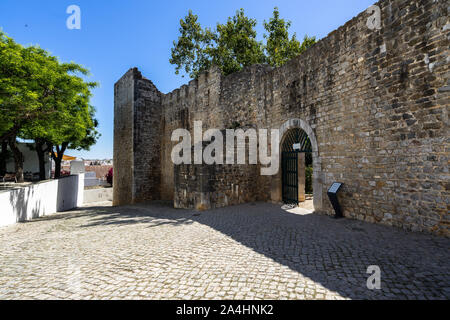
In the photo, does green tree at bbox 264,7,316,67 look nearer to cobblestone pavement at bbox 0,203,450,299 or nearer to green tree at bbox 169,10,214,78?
green tree at bbox 169,10,214,78

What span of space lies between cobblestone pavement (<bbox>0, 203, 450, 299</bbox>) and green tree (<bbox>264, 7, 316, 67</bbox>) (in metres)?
15.2

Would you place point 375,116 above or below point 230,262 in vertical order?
above

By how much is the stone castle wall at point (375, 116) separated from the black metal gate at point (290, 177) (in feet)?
1.08

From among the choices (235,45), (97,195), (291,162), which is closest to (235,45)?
(235,45)

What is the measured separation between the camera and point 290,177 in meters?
8.26

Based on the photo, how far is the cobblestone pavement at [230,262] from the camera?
2.48m

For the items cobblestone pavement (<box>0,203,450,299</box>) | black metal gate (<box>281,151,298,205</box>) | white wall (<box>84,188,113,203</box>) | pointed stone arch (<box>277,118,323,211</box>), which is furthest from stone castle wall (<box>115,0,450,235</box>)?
white wall (<box>84,188,113,203</box>)

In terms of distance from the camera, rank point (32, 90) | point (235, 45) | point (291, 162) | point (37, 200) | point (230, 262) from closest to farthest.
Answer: point (230, 262) → point (32, 90) → point (291, 162) → point (37, 200) → point (235, 45)

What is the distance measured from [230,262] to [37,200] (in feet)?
34.0

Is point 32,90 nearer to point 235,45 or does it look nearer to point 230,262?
point 230,262

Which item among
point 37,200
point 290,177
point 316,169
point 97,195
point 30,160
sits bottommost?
point 97,195

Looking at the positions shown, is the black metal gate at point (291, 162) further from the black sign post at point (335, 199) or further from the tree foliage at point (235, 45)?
the tree foliage at point (235, 45)

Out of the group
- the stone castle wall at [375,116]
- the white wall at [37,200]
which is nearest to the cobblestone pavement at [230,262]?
the stone castle wall at [375,116]

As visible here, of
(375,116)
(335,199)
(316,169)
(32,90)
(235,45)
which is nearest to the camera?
(375,116)
